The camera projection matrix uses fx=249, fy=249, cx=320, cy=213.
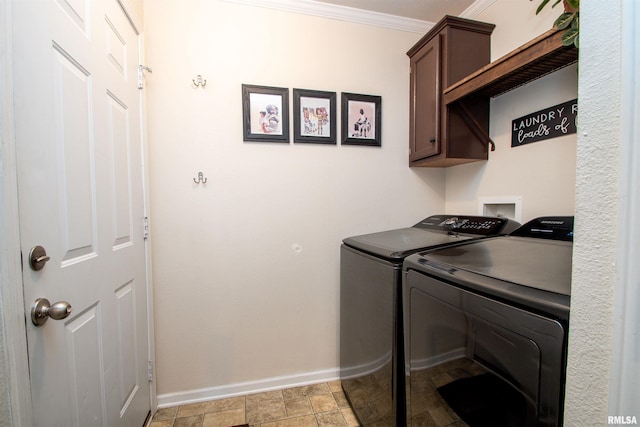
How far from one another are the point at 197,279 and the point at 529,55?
2088mm

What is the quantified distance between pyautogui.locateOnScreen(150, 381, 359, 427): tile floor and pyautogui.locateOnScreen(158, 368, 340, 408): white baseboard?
0.09 feet

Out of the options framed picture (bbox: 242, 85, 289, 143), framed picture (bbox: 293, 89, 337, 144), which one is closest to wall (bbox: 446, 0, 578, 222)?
framed picture (bbox: 293, 89, 337, 144)

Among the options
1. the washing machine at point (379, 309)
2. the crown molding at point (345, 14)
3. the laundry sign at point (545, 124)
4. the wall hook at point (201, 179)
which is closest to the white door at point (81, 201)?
the wall hook at point (201, 179)

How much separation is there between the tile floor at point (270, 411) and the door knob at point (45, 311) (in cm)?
119

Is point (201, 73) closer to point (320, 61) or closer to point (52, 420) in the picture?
point (320, 61)

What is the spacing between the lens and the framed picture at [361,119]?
1772mm

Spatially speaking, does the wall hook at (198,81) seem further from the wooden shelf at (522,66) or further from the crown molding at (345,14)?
the wooden shelf at (522,66)

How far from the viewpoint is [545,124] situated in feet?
4.28

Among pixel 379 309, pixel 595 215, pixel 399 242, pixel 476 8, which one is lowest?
pixel 379 309

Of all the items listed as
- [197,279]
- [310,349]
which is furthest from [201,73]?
[310,349]

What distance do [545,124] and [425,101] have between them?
2.22ft

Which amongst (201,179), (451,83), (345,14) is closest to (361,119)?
(451,83)

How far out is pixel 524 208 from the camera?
1421mm

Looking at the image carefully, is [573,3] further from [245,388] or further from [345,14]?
[245,388]
